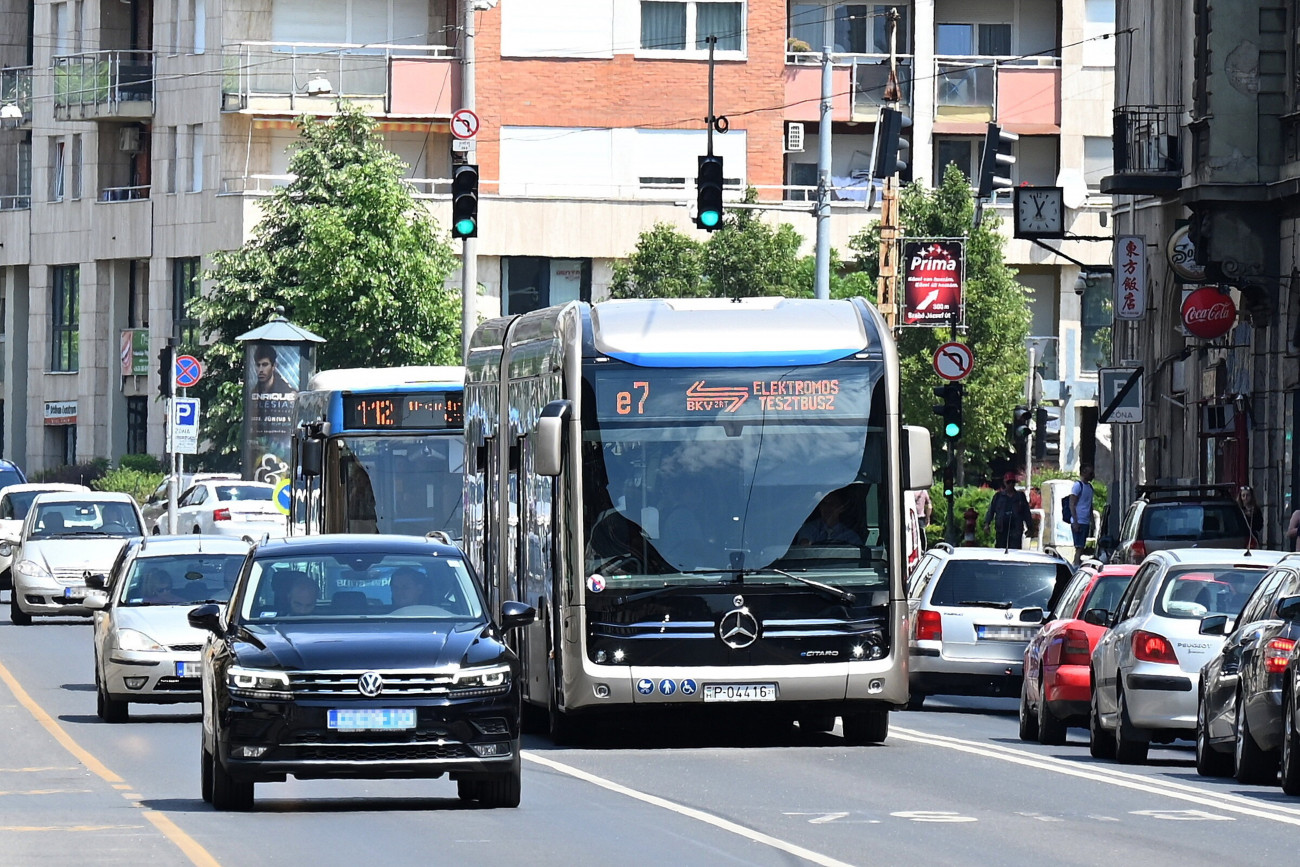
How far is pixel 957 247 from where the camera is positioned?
152 feet

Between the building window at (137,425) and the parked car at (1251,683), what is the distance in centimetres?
5825

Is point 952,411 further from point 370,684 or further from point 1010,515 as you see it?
point 370,684

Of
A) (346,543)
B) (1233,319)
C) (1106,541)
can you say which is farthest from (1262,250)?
(346,543)

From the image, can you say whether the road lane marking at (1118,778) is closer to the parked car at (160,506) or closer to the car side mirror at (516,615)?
Result: the car side mirror at (516,615)

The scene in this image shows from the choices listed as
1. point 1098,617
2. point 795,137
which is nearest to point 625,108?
point 795,137

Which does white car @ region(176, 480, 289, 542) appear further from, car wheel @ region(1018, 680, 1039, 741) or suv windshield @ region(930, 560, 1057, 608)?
car wheel @ region(1018, 680, 1039, 741)

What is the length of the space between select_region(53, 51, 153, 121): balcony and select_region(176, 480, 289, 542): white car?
89.7ft

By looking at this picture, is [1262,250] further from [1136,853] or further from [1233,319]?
[1136,853]

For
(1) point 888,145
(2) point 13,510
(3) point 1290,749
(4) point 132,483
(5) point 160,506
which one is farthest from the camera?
(4) point 132,483

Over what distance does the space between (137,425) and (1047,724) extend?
55816 millimetres

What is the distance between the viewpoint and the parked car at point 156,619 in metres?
22.5

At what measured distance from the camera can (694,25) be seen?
69812 mm

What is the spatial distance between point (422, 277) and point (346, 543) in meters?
44.3

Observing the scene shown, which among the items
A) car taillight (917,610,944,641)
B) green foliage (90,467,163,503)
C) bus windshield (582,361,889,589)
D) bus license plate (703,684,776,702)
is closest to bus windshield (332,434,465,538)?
car taillight (917,610,944,641)
